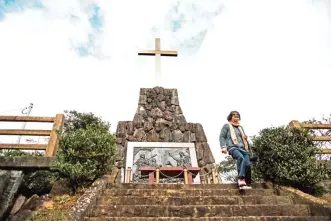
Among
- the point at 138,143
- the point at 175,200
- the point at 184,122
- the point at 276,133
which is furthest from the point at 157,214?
the point at 184,122

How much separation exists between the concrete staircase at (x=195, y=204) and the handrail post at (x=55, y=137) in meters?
1.78

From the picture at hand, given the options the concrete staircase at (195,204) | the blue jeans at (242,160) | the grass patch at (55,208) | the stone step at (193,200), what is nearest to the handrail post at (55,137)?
the grass patch at (55,208)

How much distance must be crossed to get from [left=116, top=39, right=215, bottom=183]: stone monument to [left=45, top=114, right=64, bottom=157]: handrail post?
3146mm

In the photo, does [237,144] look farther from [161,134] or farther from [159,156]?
[161,134]

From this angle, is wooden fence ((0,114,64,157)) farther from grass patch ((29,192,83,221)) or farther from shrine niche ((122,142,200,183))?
shrine niche ((122,142,200,183))

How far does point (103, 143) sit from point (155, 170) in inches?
110

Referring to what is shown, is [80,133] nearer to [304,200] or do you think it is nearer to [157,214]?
Result: [157,214]

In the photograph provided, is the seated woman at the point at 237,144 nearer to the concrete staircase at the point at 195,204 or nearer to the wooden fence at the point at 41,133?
the concrete staircase at the point at 195,204

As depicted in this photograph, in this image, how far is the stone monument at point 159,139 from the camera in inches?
327

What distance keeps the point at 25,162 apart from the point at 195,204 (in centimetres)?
371

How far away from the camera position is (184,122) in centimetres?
1010

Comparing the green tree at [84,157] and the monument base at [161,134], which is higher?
the monument base at [161,134]

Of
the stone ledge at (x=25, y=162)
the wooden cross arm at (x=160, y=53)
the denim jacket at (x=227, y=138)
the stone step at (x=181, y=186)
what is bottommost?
the stone step at (x=181, y=186)

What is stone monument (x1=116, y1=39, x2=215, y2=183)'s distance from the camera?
8.30m
